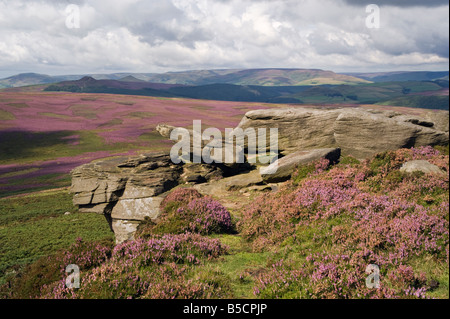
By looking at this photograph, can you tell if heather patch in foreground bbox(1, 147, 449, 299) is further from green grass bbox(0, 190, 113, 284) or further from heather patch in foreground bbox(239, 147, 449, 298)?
green grass bbox(0, 190, 113, 284)

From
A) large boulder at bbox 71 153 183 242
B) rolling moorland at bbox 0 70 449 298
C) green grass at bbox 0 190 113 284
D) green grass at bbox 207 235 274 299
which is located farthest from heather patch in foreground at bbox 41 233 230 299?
green grass at bbox 0 190 113 284

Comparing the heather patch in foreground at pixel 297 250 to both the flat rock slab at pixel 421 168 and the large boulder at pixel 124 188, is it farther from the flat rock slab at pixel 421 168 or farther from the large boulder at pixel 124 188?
the large boulder at pixel 124 188

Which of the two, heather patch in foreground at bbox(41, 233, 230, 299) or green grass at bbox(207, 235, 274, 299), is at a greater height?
heather patch in foreground at bbox(41, 233, 230, 299)

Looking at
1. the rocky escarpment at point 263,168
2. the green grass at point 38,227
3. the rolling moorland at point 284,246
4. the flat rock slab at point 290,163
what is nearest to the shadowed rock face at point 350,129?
the rocky escarpment at point 263,168

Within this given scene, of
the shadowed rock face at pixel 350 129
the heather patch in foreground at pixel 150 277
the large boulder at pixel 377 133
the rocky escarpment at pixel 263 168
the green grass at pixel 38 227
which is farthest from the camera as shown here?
the green grass at pixel 38 227

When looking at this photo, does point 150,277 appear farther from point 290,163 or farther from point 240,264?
point 290,163

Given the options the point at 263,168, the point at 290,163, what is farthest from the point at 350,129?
the point at 263,168

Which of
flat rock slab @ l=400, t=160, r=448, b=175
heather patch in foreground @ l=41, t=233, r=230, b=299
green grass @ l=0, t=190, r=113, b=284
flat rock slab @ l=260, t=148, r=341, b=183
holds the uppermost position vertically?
flat rock slab @ l=400, t=160, r=448, b=175

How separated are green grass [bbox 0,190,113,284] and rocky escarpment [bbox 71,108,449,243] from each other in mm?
3822

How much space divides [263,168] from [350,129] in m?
7.30

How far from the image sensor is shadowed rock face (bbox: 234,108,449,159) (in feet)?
65.2

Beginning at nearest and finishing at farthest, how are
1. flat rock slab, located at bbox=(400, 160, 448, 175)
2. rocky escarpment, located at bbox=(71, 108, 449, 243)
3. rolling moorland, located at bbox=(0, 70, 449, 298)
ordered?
rolling moorland, located at bbox=(0, 70, 449, 298)
flat rock slab, located at bbox=(400, 160, 448, 175)
rocky escarpment, located at bbox=(71, 108, 449, 243)

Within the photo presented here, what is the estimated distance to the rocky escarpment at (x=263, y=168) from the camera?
20.0 m

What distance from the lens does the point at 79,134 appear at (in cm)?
7769
